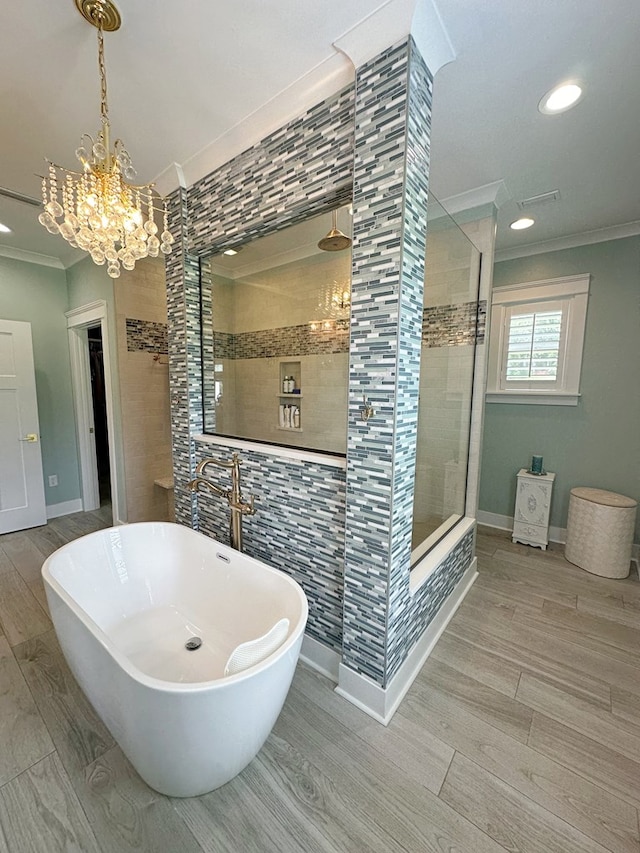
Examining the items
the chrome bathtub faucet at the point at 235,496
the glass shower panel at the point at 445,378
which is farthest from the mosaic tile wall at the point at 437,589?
the chrome bathtub faucet at the point at 235,496

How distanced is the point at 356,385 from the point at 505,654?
Answer: 1.68 metres

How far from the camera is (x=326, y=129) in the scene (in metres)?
1.43

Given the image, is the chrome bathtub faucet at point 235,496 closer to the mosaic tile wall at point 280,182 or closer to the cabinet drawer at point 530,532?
the mosaic tile wall at point 280,182

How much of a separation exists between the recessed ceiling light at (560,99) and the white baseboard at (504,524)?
3006 mm

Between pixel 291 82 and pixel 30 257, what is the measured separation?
3263mm

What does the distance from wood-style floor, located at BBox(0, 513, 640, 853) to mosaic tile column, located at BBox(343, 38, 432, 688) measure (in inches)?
11.8

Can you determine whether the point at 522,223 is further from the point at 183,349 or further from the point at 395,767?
the point at 395,767

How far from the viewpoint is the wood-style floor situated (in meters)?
1.04

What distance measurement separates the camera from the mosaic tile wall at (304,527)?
61.6 inches

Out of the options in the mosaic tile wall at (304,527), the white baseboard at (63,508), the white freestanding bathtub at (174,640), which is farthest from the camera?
the white baseboard at (63,508)

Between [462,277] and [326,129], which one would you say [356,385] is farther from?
[462,277]

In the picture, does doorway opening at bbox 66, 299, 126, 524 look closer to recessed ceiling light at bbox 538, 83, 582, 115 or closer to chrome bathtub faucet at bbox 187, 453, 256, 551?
chrome bathtub faucet at bbox 187, 453, 256, 551

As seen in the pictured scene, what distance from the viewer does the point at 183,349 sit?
2.22 metres

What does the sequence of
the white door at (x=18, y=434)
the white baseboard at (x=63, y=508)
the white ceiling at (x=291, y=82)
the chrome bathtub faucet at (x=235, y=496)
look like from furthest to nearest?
the white baseboard at (x=63, y=508), the white door at (x=18, y=434), the chrome bathtub faucet at (x=235, y=496), the white ceiling at (x=291, y=82)
